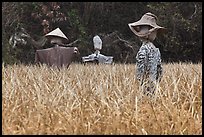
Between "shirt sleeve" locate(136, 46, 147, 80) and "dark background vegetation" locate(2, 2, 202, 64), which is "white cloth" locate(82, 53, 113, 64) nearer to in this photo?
"shirt sleeve" locate(136, 46, 147, 80)

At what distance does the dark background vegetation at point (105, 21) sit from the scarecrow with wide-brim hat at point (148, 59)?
5597 millimetres

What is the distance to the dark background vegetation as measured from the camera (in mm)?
9336

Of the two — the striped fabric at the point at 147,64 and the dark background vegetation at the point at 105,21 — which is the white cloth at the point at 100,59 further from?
the dark background vegetation at the point at 105,21

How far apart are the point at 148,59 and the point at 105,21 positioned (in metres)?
6.74

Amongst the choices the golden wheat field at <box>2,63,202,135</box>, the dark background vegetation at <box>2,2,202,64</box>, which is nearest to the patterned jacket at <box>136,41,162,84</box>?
the golden wheat field at <box>2,63,202,135</box>

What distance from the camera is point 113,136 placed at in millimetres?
2309

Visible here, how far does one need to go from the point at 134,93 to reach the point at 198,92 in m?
0.46

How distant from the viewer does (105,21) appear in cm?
1003

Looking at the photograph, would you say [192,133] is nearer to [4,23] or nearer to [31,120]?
[31,120]

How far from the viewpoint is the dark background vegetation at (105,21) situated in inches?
368

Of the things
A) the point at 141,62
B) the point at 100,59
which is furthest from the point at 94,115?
the point at 100,59

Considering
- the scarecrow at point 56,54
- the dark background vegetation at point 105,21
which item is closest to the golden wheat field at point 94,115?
the scarecrow at point 56,54

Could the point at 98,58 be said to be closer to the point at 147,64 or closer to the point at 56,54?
Result: the point at 56,54

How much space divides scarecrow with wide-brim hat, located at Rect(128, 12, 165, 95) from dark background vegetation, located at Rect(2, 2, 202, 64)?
18.4 ft
